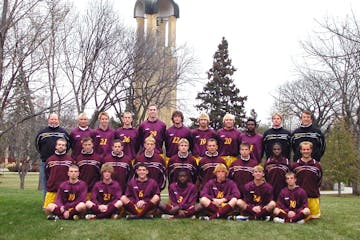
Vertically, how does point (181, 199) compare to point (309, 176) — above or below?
below

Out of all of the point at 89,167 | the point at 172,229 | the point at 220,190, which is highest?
the point at 89,167

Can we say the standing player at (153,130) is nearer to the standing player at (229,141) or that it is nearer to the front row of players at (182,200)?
the front row of players at (182,200)

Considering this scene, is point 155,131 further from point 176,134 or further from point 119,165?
point 119,165

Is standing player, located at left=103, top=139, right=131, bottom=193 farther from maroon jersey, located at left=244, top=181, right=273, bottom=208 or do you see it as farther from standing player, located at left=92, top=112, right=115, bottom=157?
maroon jersey, located at left=244, top=181, right=273, bottom=208

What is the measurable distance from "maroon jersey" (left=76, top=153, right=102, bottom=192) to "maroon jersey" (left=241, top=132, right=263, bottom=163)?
10.5 ft

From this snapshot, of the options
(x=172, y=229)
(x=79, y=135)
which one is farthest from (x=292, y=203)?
(x=79, y=135)

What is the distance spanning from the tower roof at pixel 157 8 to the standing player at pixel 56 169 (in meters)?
29.2

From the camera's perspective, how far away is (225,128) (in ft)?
33.2

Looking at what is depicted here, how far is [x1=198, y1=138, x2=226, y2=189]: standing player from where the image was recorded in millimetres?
9617

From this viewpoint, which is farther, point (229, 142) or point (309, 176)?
point (229, 142)

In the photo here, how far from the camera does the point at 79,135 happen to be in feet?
33.0

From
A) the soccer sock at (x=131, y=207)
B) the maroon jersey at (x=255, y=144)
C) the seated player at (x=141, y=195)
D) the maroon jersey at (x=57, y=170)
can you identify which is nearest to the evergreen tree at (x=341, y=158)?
the maroon jersey at (x=255, y=144)

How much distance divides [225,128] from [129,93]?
865 inches

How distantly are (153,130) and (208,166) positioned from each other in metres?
1.51
